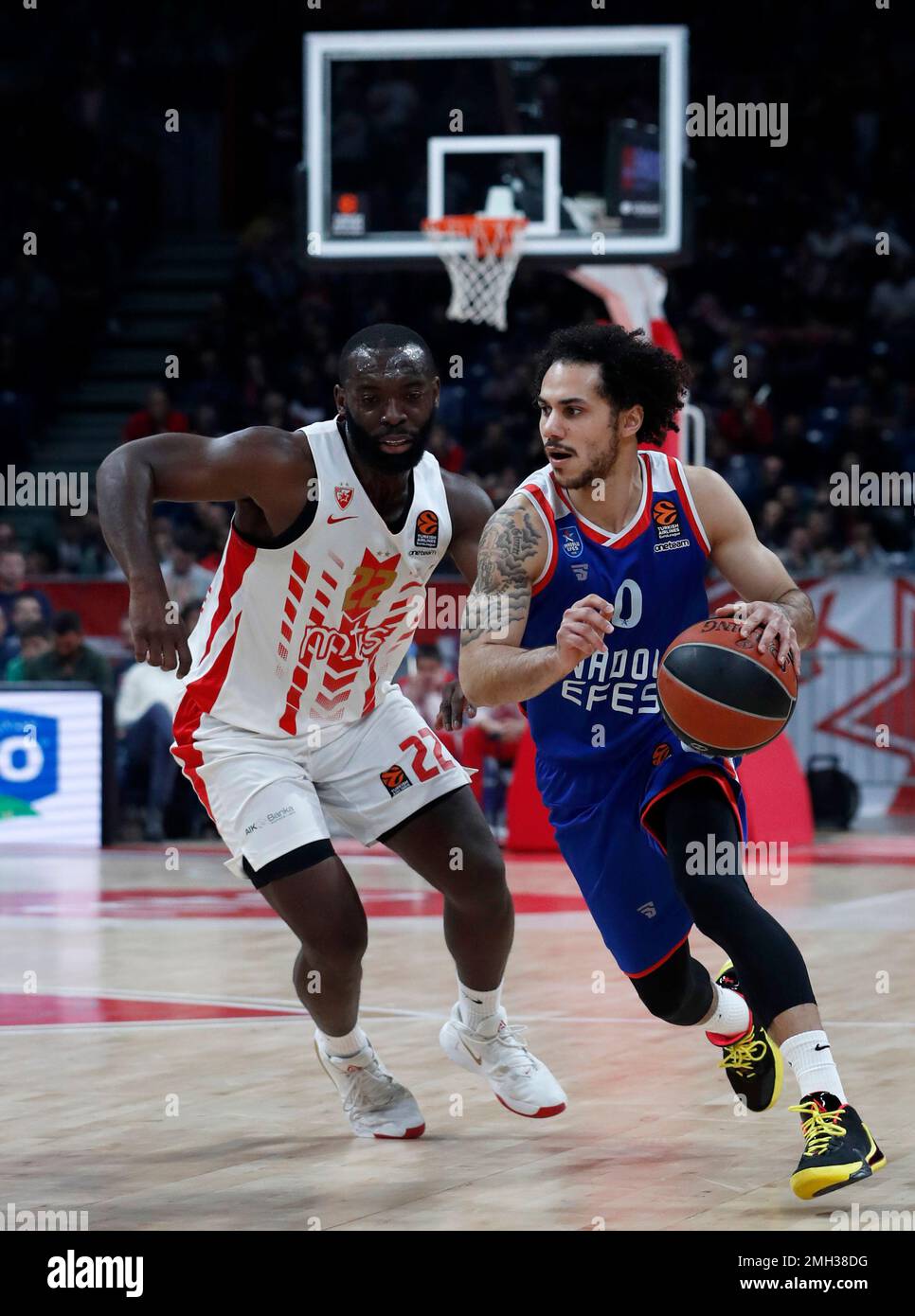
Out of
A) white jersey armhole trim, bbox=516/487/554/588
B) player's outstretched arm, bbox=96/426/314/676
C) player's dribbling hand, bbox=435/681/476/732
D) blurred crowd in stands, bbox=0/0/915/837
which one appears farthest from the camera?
blurred crowd in stands, bbox=0/0/915/837

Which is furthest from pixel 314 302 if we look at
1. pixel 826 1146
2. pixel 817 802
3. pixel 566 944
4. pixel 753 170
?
pixel 826 1146

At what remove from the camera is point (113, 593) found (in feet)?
49.8

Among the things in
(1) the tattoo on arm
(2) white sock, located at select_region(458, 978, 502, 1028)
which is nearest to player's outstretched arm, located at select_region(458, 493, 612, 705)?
(1) the tattoo on arm

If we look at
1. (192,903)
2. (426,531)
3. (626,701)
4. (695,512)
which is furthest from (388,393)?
(192,903)

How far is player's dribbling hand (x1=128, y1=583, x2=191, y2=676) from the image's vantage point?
4.59 m

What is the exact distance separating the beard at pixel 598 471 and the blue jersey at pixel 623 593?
0.06 m

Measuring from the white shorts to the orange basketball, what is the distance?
101 cm

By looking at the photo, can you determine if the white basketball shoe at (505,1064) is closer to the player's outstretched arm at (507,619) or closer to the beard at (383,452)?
the player's outstretched arm at (507,619)

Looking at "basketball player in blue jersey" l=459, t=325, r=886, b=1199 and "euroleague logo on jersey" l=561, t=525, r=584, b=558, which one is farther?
"euroleague logo on jersey" l=561, t=525, r=584, b=558

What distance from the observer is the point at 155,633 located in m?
4.61

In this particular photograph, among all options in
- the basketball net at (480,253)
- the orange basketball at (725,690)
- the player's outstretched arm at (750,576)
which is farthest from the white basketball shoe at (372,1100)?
the basketball net at (480,253)

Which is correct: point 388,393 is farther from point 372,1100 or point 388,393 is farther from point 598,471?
point 372,1100

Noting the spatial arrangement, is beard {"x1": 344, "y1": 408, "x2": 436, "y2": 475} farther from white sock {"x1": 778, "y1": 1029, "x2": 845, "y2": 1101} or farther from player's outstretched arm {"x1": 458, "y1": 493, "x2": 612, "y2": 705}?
white sock {"x1": 778, "y1": 1029, "x2": 845, "y2": 1101}

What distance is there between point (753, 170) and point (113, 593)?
8.72m
